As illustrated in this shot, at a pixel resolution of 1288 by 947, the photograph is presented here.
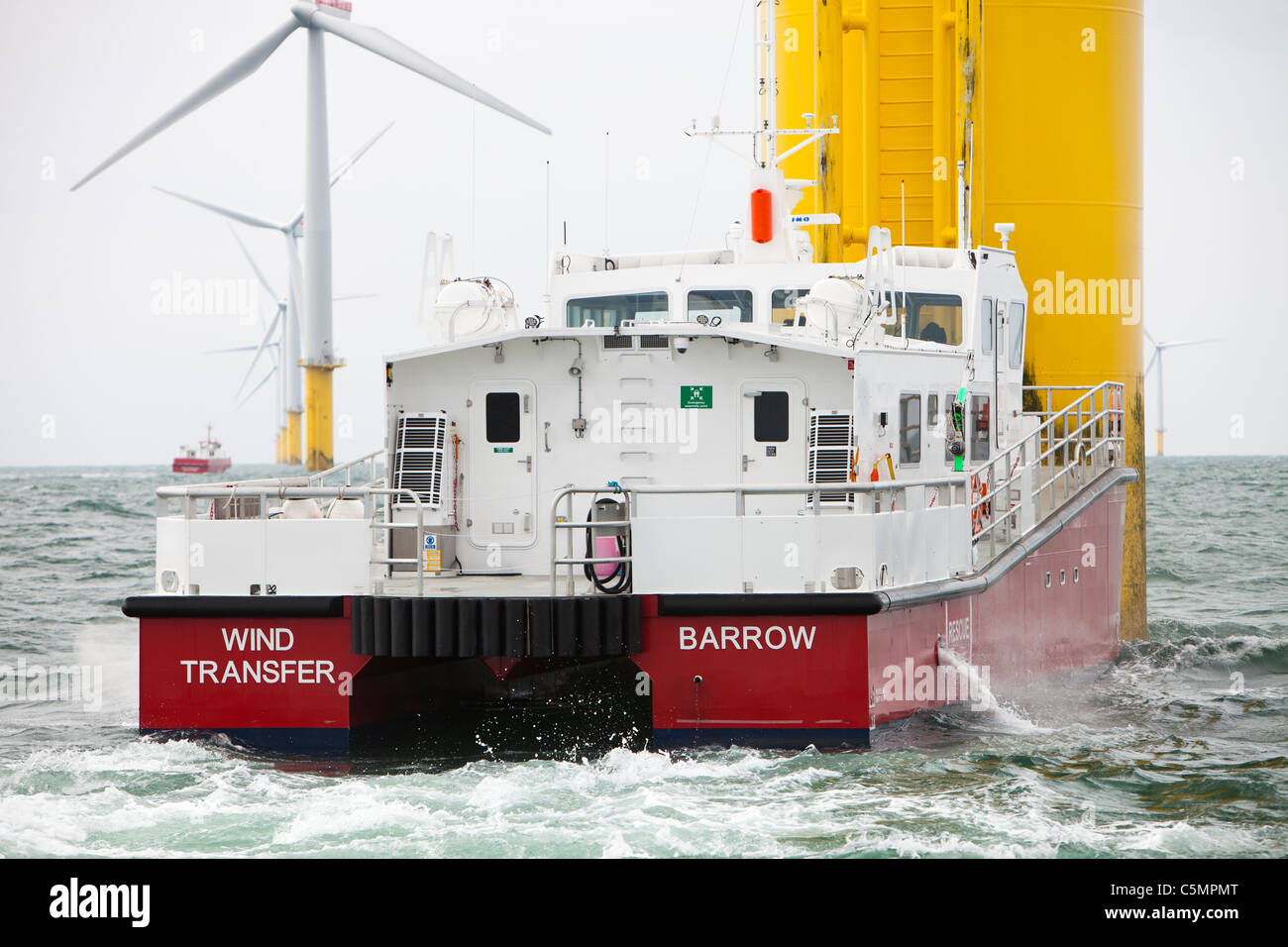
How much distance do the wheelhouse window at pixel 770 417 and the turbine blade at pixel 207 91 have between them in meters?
24.6

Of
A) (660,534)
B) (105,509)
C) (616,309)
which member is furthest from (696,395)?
(105,509)

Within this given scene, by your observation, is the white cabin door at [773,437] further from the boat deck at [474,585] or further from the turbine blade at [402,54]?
the turbine blade at [402,54]

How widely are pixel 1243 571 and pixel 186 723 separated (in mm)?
24059

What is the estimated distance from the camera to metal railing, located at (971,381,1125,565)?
1409 cm

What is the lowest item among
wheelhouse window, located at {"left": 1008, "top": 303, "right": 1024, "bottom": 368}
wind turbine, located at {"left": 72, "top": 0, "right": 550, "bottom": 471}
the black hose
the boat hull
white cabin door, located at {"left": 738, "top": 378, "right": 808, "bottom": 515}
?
the boat hull

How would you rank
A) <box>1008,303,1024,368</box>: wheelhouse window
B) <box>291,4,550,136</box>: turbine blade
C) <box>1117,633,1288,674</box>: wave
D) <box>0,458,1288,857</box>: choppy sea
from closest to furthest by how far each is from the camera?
<box>0,458,1288,857</box>: choppy sea → <box>1008,303,1024,368</box>: wheelhouse window → <box>1117,633,1288,674</box>: wave → <box>291,4,550,136</box>: turbine blade

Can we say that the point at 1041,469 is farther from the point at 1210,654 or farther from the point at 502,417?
the point at 502,417

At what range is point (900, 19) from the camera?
2052cm


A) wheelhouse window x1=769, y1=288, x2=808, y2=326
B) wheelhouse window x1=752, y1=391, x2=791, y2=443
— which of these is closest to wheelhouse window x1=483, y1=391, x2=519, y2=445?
wheelhouse window x1=752, y1=391, x2=791, y2=443

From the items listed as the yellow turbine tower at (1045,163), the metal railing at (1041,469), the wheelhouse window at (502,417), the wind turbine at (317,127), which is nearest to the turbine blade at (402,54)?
the wind turbine at (317,127)

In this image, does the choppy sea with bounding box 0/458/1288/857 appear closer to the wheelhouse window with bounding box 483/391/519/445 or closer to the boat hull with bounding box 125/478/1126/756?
the boat hull with bounding box 125/478/1126/756

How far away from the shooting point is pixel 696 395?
1261cm

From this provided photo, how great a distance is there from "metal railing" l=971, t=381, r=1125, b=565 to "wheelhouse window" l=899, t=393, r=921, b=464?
0.51 meters

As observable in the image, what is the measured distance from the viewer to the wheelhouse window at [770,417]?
12516 mm
